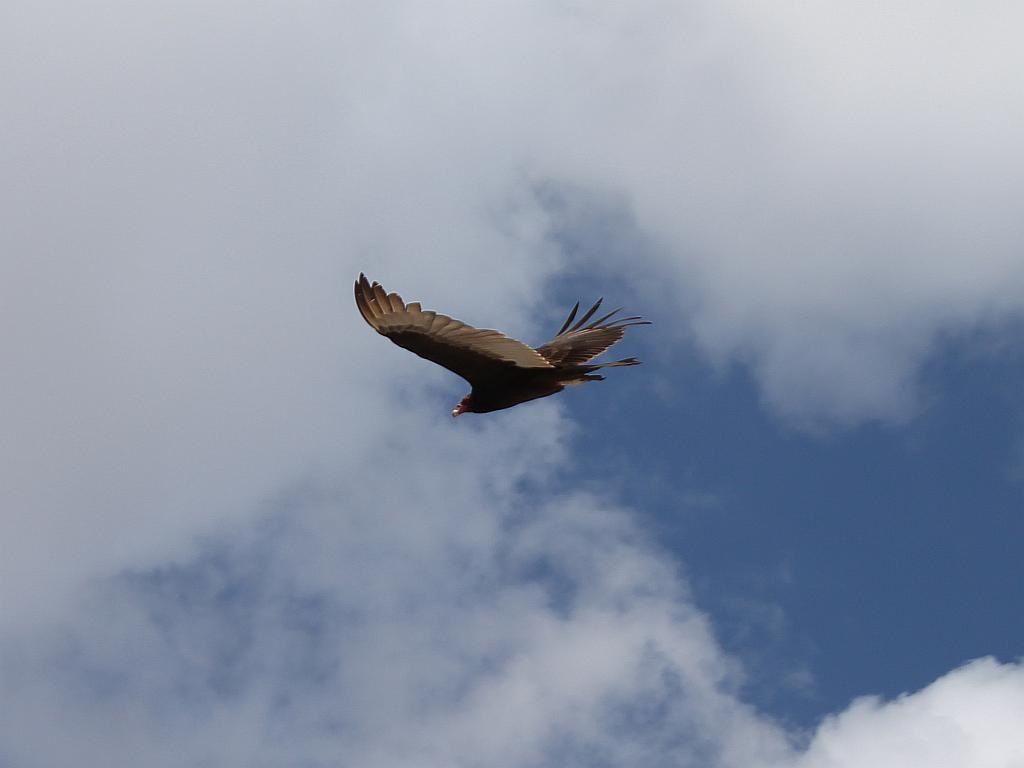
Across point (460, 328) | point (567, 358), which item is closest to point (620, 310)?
point (567, 358)

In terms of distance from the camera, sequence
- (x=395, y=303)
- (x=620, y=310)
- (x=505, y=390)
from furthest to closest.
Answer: (x=620, y=310) → (x=505, y=390) → (x=395, y=303)

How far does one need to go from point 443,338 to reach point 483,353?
0.62 meters

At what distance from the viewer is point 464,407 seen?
1848 centimetres

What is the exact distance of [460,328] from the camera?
1639 cm

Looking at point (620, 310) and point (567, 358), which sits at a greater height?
point (620, 310)

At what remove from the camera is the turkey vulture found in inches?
642

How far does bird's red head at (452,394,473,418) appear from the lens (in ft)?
60.2

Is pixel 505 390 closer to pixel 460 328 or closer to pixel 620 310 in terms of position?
pixel 460 328

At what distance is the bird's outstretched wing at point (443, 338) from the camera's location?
53.3 ft

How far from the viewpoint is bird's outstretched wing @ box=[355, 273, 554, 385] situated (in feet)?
53.3

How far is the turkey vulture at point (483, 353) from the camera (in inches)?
642

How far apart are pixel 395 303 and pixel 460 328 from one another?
873 mm

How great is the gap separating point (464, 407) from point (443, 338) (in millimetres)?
2049

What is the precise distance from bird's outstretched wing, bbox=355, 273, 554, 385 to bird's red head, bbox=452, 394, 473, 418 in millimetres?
752
